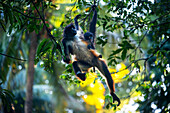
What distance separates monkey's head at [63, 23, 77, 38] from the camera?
323 centimetres

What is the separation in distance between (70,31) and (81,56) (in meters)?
0.42

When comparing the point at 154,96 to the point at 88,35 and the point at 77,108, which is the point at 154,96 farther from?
the point at 77,108

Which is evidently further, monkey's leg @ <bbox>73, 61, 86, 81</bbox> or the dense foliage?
monkey's leg @ <bbox>73, 61, 86, 81</bbox>

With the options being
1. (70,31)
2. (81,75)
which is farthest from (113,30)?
(81,75)

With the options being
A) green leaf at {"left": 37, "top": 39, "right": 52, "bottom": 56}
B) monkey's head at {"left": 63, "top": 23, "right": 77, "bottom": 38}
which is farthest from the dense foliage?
monkey's head at {"left": 63, "top": 23, "right": 77, "bottom": 38}

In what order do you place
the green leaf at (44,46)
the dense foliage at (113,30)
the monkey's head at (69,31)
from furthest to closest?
the monkey's head at (69,31) → the dense foliage at (113,30) → the green leaf at (44,46)

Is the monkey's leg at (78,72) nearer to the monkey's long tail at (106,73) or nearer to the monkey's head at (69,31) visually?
the monkey's long tail at (106,73)

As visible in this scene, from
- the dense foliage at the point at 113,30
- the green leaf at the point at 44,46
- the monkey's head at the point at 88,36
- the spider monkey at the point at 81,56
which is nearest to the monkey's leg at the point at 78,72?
the spider monkey at the point at 81,56

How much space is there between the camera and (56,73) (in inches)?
290

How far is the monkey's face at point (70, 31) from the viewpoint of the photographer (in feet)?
10.6

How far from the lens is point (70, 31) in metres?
3.28

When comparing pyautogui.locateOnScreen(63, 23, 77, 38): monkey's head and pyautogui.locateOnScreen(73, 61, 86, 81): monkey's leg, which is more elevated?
pyautogui.locateOnScreen(63, 23, 77, 38): monkey's head

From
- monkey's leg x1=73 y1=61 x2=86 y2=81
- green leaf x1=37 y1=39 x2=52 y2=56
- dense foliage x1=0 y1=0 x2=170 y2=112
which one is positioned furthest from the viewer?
monkey's leg x1=73 y1=61 x2=86 y2=81

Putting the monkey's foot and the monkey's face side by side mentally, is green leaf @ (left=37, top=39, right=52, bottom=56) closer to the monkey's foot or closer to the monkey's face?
the monkey's foot
